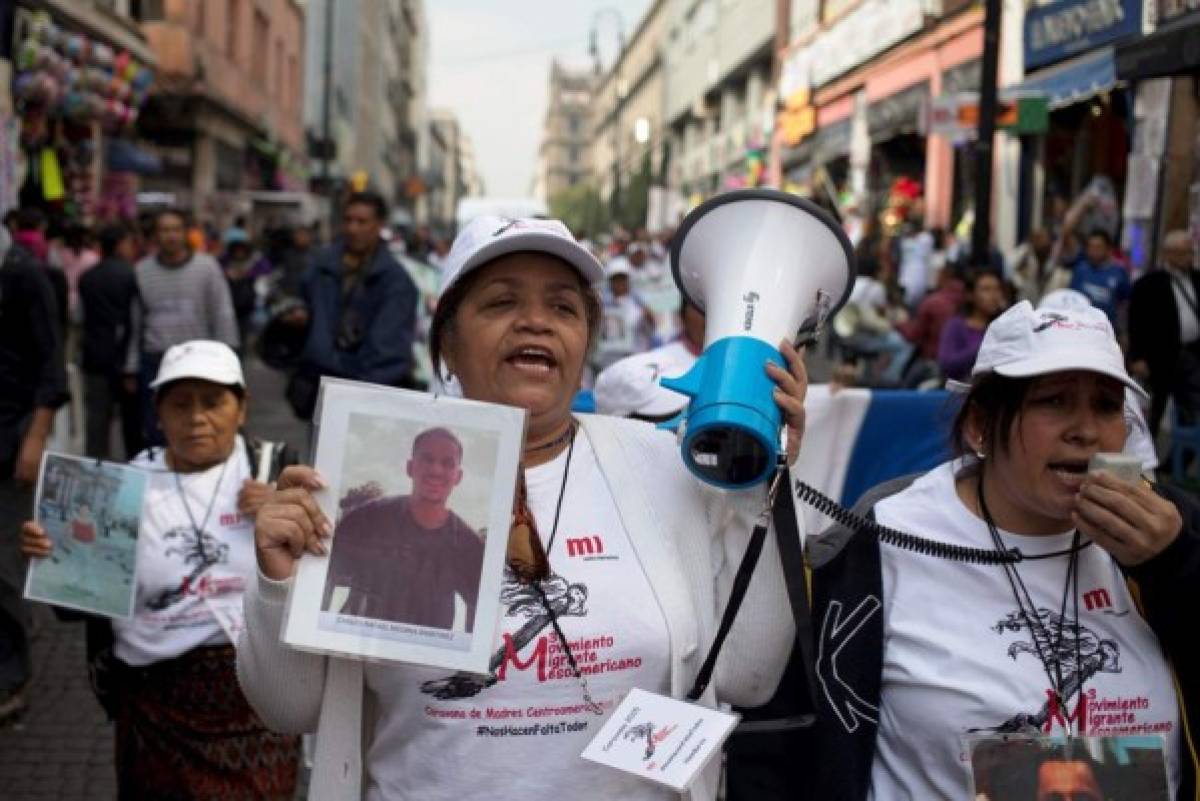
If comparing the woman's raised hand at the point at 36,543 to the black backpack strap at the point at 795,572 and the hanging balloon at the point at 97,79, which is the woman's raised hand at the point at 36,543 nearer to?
the black backpack strap at the point at 795,572

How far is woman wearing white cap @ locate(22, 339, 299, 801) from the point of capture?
13.3 feet

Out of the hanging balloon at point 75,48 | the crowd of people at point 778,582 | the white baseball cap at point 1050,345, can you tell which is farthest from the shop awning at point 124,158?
the white baseball cap at point 1050,345

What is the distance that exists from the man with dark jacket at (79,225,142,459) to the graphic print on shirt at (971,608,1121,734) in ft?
26.3

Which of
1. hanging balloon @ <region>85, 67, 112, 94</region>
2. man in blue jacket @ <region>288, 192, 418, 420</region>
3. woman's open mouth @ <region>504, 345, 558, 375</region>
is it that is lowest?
woman's open mouth @ <region>504, 345, 558, 375</region>

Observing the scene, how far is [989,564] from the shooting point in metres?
2.62

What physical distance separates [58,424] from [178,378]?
6805 mm

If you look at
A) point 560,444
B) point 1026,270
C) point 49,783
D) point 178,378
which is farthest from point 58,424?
point 1026,270

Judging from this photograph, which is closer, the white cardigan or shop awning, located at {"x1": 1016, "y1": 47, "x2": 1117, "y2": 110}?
the white cardigan

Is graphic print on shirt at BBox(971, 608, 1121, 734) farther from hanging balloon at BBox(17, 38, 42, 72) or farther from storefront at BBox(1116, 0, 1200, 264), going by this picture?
hanging balloon at BBox(17, 38, 42, 72)

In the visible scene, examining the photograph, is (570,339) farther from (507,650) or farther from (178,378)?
(178,378)

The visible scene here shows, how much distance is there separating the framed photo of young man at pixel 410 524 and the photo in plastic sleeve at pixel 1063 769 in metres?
0.77

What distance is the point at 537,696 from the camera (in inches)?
92.3

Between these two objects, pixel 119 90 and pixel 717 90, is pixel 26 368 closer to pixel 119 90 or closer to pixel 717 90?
pixel 119 90

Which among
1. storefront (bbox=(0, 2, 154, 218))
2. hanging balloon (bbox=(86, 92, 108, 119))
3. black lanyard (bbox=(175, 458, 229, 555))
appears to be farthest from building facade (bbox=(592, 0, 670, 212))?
black lanyard (bbox=(175, 458, 229, 555))
